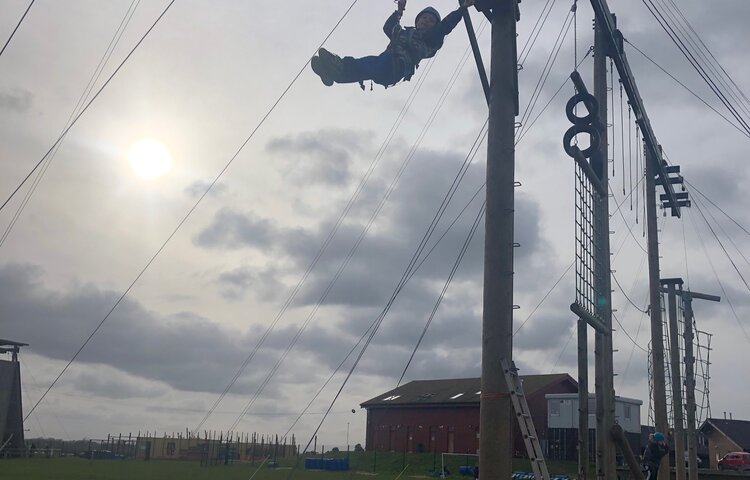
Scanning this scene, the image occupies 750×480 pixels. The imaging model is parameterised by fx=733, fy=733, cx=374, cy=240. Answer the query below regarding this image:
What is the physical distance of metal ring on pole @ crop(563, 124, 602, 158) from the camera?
12.0 metres

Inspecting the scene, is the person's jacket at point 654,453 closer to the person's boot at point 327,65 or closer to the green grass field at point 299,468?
the person's boot at point 327,65

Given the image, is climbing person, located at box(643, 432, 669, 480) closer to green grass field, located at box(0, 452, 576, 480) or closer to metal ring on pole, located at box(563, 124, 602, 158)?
metal ring on pole, located at box(563, 124, 602, 158)

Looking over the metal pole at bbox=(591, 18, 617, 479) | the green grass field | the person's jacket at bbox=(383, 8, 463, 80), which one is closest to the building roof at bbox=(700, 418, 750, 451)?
the green grass field

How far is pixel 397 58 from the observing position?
33.6 feet

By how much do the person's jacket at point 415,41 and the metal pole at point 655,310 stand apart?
43.3ft

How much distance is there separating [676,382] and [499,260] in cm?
1701

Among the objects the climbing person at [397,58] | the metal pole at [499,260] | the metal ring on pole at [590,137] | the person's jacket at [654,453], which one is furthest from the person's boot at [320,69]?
the person's jacket at [654,453]

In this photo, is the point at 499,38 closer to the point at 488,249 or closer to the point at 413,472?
the point at 488,249

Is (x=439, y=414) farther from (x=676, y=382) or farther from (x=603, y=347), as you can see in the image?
(x=603, y=347)

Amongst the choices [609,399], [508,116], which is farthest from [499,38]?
[609,399]

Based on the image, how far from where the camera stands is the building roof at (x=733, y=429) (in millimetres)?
56172

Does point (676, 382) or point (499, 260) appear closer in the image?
point (499, 260)

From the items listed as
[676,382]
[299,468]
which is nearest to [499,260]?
[676,382]

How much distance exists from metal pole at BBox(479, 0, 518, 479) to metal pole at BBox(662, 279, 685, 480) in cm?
1580
